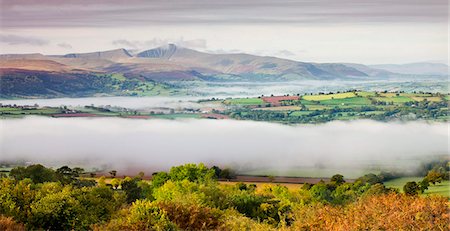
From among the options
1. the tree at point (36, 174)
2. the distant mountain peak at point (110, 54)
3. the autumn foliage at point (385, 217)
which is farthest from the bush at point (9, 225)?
the distant mountain peak at point (110, 54)

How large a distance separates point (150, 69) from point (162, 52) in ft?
6.62

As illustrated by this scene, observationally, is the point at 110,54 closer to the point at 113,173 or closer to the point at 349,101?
the point at 113,173

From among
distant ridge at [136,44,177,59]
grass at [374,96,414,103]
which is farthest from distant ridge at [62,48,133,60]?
grass at [374,96,414,103]

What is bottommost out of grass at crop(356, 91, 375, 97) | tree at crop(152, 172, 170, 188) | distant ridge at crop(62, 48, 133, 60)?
tree at crop(152, 172, 170, 188)

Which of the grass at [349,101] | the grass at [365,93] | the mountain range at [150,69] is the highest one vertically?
the mountain range at [150,69]

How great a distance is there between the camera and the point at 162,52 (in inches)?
2534

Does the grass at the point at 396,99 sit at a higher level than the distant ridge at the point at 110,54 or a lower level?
lower

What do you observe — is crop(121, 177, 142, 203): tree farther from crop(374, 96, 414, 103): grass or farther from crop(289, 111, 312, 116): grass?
crop(374, 96, 414, 103): grass

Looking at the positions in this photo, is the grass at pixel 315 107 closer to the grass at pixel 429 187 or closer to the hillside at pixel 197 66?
the hillside at pixel 197 66

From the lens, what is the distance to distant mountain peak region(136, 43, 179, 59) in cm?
6406

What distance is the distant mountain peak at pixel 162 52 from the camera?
64.1 meters

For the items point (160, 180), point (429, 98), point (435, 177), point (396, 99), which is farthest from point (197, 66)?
point (160, 180)

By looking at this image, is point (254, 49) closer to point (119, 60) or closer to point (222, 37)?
point (222, 37)

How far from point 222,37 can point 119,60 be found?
1019 centimetres
